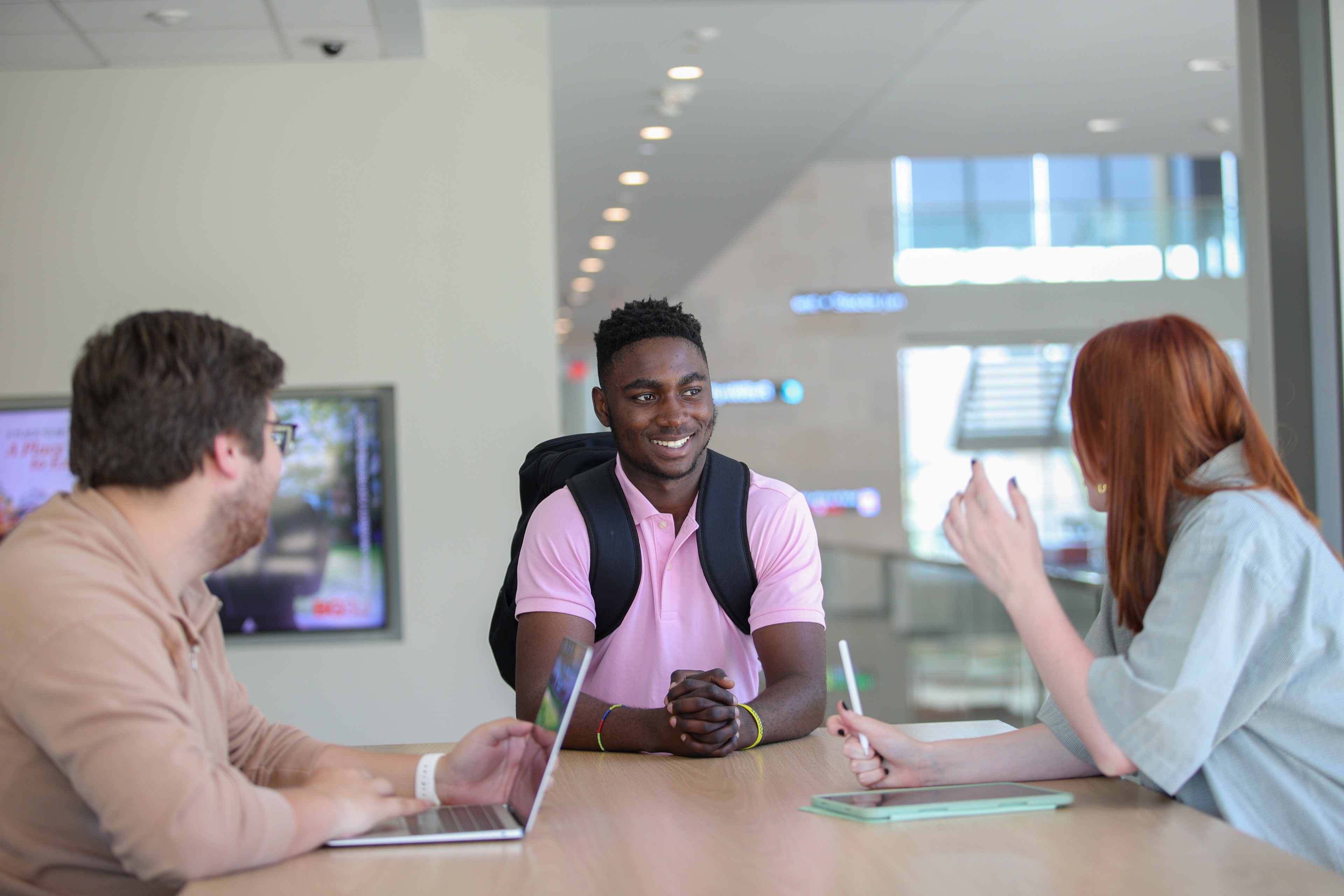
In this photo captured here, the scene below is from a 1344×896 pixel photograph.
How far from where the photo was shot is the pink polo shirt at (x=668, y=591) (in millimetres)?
2238

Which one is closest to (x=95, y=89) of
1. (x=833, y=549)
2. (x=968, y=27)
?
(x=968, y=27)

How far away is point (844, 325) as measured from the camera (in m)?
14.7

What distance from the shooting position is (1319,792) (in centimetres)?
156

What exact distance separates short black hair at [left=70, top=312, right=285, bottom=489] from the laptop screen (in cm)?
53

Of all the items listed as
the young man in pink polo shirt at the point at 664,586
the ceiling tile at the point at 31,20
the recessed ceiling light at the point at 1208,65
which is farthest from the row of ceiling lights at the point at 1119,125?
the young man in pink polo shirt at the point at 664,586

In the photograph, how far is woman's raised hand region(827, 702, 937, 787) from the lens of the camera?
5.71 ft

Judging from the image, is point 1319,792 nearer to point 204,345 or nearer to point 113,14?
point 204,345

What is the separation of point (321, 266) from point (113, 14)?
1.11m

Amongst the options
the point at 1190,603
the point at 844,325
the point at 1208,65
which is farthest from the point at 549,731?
the point at 844,325

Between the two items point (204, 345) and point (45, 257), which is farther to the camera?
point (45, 257)

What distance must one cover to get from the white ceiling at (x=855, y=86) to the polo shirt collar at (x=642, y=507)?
300 centimetres

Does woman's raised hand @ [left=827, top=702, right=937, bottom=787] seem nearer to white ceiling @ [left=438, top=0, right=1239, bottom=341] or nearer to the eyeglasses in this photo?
the eyeglasses

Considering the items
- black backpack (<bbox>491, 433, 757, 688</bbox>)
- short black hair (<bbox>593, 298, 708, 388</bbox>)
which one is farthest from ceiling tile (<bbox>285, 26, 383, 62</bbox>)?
black backpack (<bbox>491, 433, 757, 688</bbox>)

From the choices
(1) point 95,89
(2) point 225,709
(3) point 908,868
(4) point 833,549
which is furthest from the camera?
(4) point 833,549
